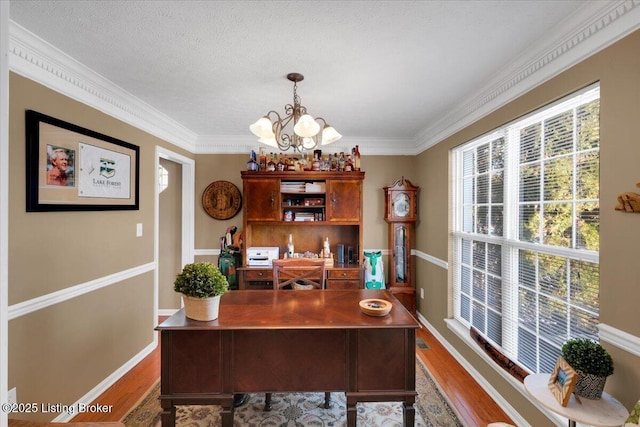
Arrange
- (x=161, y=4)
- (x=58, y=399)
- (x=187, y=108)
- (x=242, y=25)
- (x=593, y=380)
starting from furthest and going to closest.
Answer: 1. (x=187, y=108)
2. (x=58, y=399)
3. (x=242, y=25)
4. (x=161, y=4)
5. (x=593, y=380)

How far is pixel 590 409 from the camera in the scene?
1286mm

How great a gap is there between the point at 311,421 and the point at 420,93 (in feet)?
8.72

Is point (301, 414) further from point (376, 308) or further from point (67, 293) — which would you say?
point (67, 293)

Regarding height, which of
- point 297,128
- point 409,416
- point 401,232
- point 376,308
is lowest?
point 409,416

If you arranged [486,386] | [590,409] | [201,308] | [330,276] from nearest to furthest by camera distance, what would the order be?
[590,409] → [201,308] → [486,386] → [330,276]

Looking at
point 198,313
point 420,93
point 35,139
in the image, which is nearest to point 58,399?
point 198,313

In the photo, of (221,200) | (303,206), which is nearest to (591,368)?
(303,206)

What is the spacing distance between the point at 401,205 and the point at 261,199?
5.98ft

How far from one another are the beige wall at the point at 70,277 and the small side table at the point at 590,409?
277 centimetres

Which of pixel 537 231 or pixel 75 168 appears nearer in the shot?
pixel 537 231

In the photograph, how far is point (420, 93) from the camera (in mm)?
2549

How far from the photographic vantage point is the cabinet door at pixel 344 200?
3.77 metres

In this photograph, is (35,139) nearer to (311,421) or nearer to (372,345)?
(372,345)

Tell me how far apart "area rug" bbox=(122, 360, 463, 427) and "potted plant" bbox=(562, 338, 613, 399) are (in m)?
1.00
